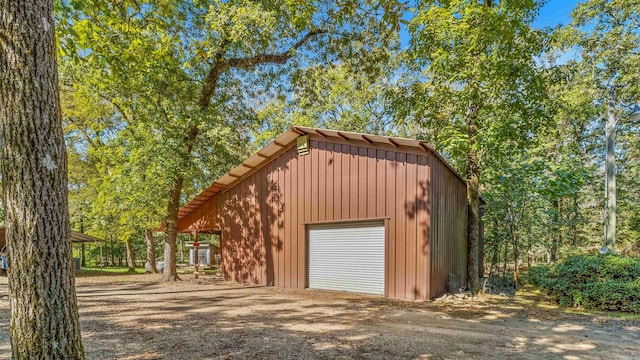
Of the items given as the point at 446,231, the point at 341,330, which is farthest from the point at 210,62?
the point at 341,330

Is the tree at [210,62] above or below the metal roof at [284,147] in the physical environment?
above

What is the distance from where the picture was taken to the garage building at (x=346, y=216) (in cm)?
791

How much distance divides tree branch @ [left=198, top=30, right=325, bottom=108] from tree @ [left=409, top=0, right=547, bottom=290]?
3.31 meters

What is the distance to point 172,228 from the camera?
11.5 m

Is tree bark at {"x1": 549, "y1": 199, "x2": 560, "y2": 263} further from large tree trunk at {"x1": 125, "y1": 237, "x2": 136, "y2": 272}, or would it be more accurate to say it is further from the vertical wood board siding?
large tree trunk at {"x1": 125, "y1": 237, "x2": 136, "y2": 272}

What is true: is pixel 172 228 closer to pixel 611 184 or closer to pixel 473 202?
pixel 473 202

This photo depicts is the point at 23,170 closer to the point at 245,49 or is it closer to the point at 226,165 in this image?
the point at 245,49

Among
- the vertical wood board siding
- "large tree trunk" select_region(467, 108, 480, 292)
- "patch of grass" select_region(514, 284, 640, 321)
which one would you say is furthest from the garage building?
"patch of grass" select_region(514, 284, 640, 321)

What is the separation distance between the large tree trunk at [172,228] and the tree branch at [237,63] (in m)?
2.75

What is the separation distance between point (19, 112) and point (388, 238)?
23.7 feet

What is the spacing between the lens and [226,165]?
39.6ft

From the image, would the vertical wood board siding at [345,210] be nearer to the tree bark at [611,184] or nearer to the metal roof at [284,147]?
the metal roof at [284,147]

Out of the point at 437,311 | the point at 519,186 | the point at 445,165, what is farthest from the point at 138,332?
the point at 519,186

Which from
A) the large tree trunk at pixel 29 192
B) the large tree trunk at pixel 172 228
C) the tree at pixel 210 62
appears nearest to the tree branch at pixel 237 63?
the tree at pixel 210 62
